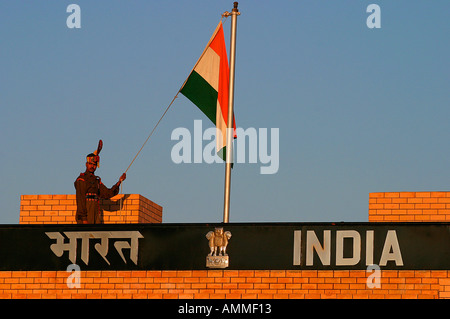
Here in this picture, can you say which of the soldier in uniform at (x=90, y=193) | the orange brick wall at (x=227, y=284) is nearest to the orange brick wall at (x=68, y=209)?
the soldier in uniform at (x=90, y=193)

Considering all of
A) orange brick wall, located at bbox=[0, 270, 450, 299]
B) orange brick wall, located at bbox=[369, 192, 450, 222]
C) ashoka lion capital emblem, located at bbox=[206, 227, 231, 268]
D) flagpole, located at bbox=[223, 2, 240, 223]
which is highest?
flagpole, located at bbox=[223, 2, 240, 223]

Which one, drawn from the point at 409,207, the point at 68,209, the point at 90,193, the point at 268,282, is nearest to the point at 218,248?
the point at 268,282

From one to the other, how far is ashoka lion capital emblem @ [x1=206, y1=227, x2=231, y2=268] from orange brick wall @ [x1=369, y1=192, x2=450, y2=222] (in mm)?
2642

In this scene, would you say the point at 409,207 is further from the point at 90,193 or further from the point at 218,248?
the point at 90,193

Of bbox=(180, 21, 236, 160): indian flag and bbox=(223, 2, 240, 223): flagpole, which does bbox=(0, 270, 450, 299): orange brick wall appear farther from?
bbox=(180, 21, 236, 160): indian flag

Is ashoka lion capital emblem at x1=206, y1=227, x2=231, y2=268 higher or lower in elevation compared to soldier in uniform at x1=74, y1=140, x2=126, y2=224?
lower

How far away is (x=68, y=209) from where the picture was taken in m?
22.4

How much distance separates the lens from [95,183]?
21.9m

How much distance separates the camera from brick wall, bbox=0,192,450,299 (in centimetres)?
2000

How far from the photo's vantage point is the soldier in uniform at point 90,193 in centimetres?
2180

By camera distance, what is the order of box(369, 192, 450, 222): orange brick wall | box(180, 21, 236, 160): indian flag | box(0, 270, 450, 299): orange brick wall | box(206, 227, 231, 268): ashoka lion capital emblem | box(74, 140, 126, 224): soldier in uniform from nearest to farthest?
1. box(0, 270, 450, 299): orange brick wall
2. box(369, 192, 450, 222): orange brick wall
3. box(206, 227, 231, 268): ashoka lion capital emblem
4. box(74, 140, 126, 224): soldier in uniform
5. box(180, 21, 236, 160): indian flag

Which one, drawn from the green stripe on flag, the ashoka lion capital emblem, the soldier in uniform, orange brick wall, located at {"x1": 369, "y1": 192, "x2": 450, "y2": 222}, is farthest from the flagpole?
orange brick wall, located at {"x1": 369, "y1": 192, "x2": 450, "y2": 222}
